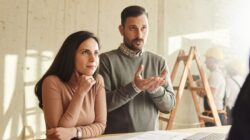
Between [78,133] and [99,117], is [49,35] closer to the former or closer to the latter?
[99,117]

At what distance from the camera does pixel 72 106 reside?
149cm

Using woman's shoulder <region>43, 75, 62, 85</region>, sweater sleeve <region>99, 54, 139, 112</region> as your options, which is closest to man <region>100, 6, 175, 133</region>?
sweater sleeve <region>99, 54, 139, 112</region>

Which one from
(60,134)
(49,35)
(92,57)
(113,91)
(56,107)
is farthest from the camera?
(49,35)

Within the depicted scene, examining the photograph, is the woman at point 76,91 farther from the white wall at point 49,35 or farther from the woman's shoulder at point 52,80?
the white wall at point 49,35

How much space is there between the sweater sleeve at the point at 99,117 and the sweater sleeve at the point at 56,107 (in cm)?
8

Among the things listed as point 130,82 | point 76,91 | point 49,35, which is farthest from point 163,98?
point 49,35

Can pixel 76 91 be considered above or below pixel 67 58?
below

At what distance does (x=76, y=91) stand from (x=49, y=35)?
6.91ft

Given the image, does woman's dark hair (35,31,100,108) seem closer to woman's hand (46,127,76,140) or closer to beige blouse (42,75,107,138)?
beige blouse (42,75,107,138)

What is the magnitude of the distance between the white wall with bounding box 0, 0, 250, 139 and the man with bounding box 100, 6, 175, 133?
5.69 ft

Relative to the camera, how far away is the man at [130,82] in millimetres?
1804

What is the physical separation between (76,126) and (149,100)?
21.7 inches

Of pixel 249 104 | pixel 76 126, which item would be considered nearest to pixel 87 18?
pixel 76 126

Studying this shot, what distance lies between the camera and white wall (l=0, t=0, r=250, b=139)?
10.7 feet
